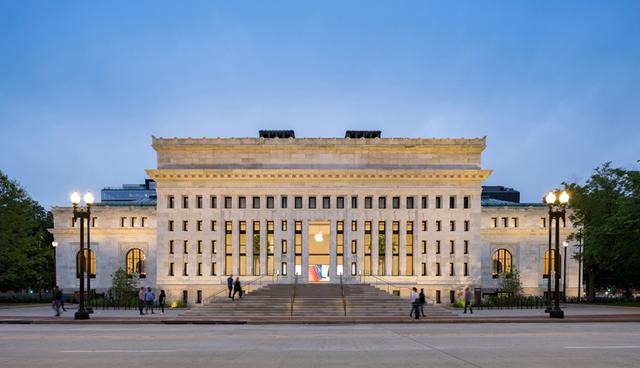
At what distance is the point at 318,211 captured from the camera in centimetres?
6469

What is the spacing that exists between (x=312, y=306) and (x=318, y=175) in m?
22.2

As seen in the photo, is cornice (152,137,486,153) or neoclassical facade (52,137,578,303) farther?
cornice (152,137,486,153)

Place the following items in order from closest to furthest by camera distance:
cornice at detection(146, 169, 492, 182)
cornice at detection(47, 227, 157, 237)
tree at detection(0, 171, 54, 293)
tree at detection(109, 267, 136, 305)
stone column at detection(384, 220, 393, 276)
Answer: tree at detection(109, 267, 136, 305) → tree at detection(0, 171, 54, 293) → stone column at detection(384, 220, 393, 276) → cornice at detection(146, 169, 492, 182) → cornice at detection(47, 227, 157, 237)

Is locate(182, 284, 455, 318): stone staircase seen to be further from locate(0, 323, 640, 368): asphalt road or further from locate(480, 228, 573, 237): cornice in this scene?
locate(480, 228, 573, 237): cornice

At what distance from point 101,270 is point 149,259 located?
6.58 m

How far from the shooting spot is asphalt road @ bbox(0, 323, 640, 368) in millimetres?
18516

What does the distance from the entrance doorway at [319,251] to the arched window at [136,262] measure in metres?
26.9

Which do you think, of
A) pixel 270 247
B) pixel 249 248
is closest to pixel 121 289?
pixel 249 248

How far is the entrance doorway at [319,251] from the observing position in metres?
65.8

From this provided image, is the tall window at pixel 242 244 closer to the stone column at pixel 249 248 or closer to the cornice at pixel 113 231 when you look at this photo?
the stone column at pixel 249 248

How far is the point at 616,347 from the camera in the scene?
22141mm

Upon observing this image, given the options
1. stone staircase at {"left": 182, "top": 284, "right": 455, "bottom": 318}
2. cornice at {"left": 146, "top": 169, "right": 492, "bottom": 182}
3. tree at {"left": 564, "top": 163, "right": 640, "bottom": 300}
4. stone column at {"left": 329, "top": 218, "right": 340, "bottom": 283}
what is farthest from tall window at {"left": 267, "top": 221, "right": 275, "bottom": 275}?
tree at {"left": 564, "top": 163, "right": 640, "bottom": 300}

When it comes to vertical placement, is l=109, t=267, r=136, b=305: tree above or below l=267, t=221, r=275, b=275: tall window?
below

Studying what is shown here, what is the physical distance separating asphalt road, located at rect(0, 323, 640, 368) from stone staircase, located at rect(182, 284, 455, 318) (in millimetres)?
9404
